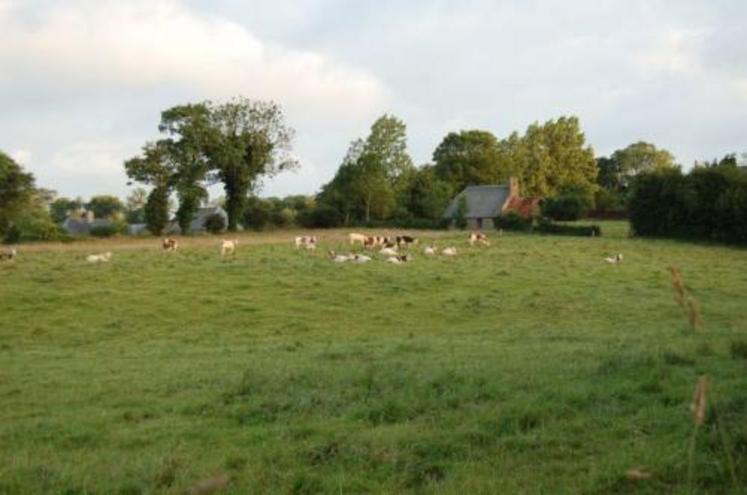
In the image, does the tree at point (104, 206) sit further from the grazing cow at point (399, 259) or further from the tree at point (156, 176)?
the grazing cow at point (399, 259)

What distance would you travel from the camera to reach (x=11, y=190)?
62344 mm

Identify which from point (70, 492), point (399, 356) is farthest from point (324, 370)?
point (70, 492)

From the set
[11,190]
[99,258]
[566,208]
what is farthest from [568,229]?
[11,190]

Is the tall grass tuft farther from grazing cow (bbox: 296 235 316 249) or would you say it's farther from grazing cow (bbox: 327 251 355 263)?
grazing cow (bbox: 296 235 316 249)

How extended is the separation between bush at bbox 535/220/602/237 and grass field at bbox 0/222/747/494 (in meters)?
32.3

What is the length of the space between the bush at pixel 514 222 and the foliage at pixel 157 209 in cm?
3094

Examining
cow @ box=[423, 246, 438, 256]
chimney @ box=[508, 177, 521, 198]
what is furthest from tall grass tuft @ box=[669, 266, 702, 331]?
chimney @ box=[508, 177, 521, 198]

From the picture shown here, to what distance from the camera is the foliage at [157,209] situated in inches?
2712

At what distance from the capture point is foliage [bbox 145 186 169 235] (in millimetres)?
68875

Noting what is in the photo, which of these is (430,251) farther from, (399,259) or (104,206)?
(104,206)

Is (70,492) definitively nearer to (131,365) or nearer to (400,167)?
(131,365)

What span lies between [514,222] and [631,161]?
51.6 metres

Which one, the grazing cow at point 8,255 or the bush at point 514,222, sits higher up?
the bush at point 514,222

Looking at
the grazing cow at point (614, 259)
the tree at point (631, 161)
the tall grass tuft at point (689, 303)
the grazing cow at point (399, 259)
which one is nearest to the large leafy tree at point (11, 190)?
the grazing cow at point (399, 259)
